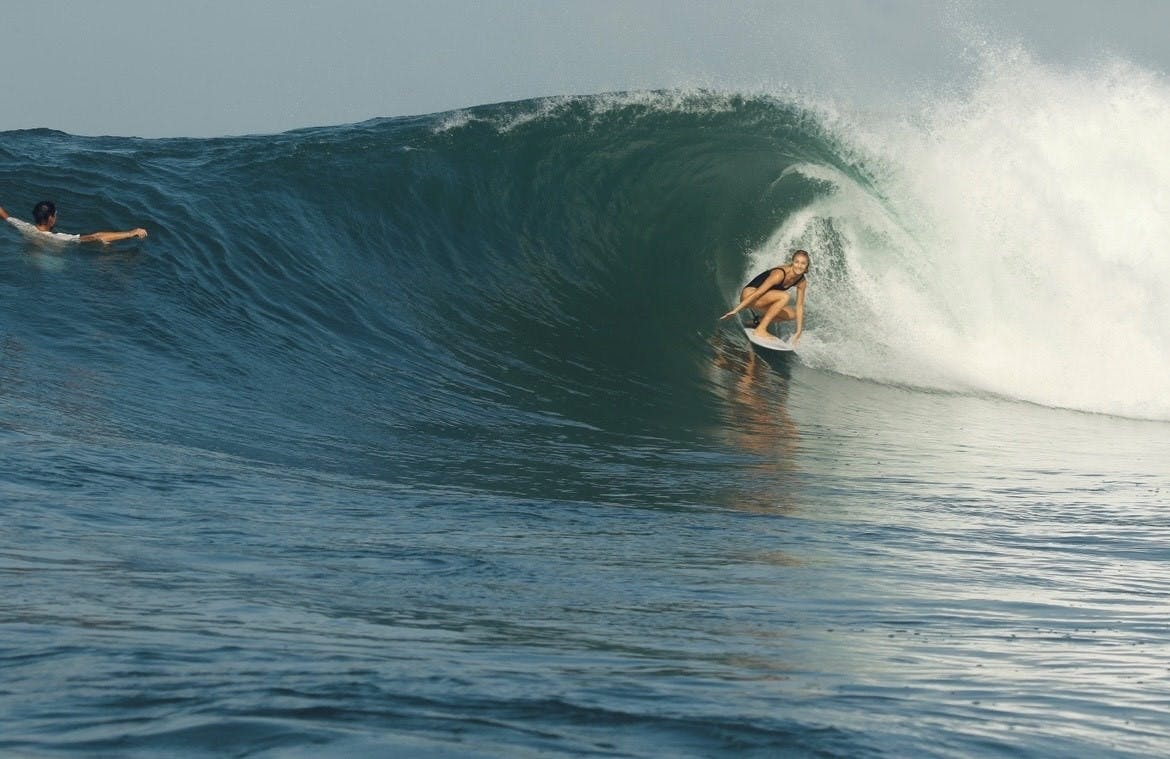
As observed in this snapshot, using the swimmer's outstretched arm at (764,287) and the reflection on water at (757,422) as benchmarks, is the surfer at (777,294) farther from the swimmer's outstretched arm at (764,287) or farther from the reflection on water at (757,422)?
the reflection on water at (757,422)

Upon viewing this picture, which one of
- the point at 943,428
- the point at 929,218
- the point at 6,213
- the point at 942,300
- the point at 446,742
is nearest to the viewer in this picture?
the point at 446,742

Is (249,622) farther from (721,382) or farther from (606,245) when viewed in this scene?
(606,245)

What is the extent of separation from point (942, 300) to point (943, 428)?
16.0ft

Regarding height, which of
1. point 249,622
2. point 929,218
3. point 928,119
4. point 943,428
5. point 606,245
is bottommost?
point 249,622

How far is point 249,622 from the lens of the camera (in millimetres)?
4047

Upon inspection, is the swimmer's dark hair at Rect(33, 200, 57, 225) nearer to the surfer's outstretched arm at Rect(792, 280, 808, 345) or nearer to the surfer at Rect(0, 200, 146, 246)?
the surfer at Rect(0, 200, 146, 246)

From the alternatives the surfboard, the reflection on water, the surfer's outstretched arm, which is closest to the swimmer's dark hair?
the reflection on water

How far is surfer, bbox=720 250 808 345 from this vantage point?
13625 millimetres

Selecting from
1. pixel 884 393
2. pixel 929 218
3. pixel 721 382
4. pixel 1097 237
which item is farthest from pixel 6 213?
pixel 1097 237

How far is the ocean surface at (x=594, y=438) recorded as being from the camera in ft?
11.2

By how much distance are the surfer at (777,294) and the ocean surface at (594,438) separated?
0.38 meters

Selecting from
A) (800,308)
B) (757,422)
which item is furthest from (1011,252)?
(757,422)

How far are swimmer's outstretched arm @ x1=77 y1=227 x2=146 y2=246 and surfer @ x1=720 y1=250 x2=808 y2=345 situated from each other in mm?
5492

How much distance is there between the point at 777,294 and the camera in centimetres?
1381
